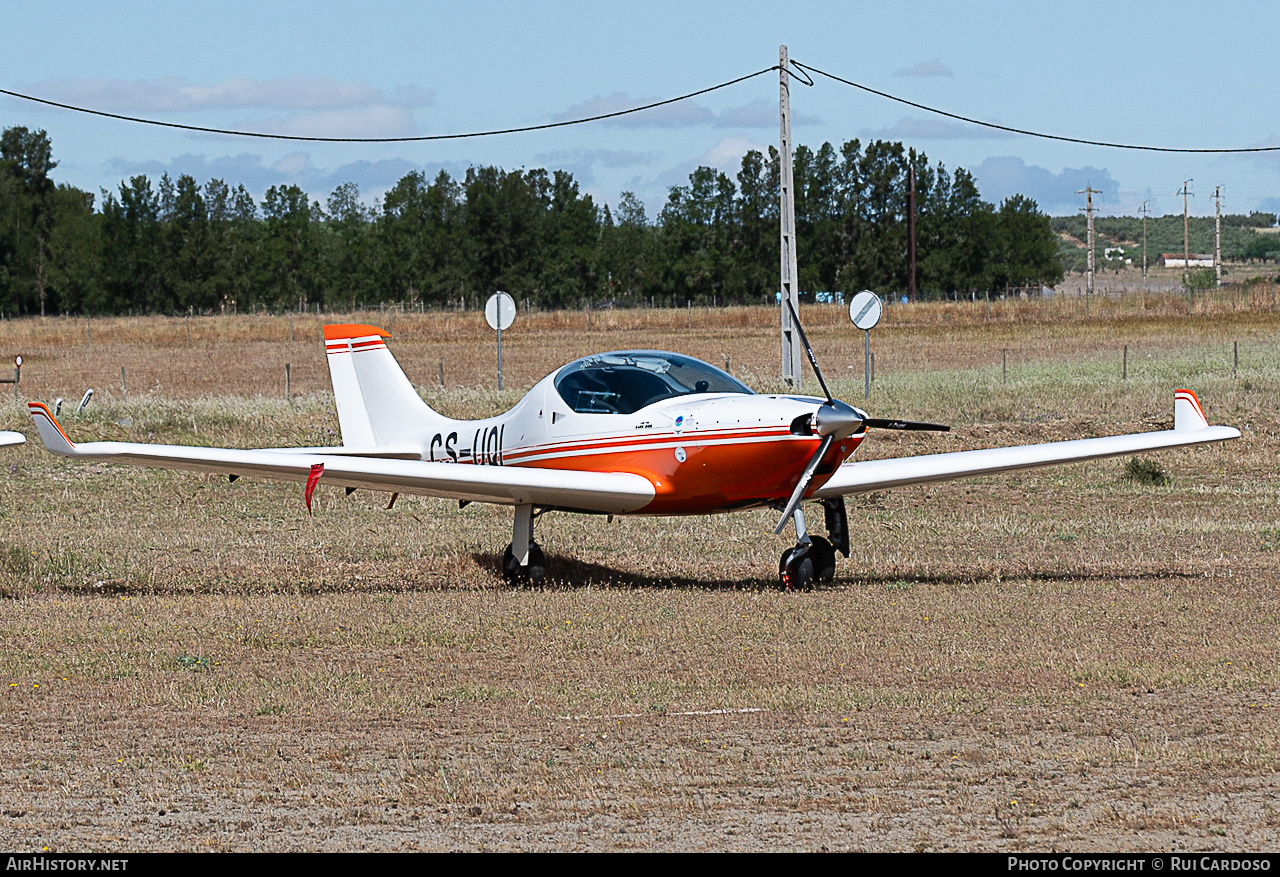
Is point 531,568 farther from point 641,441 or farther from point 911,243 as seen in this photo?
point 911,243

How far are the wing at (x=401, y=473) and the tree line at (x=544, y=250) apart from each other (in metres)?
78.5

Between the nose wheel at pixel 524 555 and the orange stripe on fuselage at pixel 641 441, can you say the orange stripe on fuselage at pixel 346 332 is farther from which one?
the nose wheel at pixel 524 555

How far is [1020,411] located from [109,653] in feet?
71.9

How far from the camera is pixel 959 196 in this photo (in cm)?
9888

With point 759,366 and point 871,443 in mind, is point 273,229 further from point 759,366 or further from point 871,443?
point 871,443

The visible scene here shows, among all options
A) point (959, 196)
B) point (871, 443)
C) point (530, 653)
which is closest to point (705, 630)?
point (530, 653)

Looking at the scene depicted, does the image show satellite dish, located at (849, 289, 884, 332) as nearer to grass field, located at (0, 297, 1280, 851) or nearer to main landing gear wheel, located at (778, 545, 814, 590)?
grass field, located at (0, 297, 1280, 851)

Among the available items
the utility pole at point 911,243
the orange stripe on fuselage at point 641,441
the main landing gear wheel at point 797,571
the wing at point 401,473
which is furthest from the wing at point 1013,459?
the utility pole at point 911,243

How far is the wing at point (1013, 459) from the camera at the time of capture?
1454 centimetres

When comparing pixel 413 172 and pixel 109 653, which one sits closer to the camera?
pixel 109 653

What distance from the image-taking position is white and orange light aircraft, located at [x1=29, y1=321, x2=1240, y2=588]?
13266 millimetres

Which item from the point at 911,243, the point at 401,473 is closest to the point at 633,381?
the point at 401,473

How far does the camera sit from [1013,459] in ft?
48.5

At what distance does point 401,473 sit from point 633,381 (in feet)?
7.97
